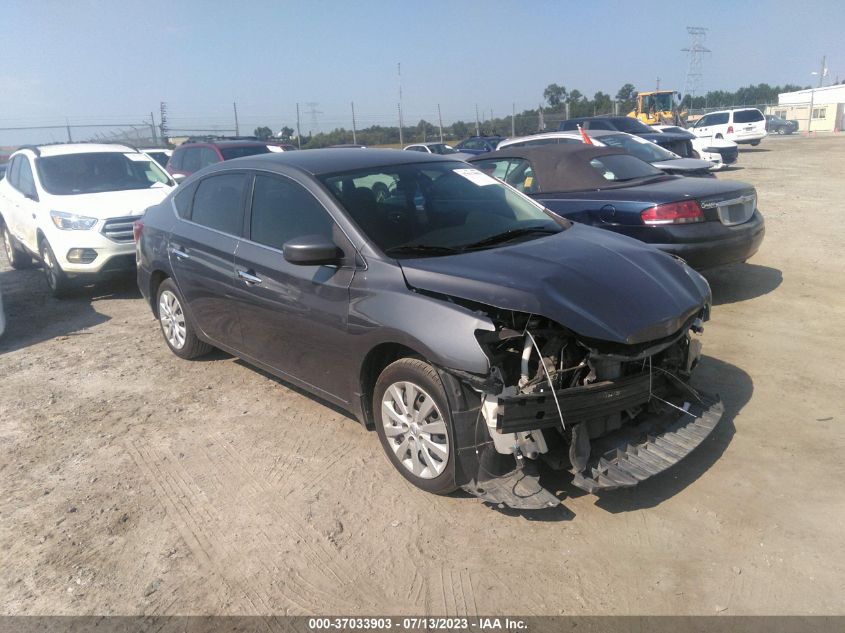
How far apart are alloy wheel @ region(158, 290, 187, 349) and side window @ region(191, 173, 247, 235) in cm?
85

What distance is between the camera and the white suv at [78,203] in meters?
8.19

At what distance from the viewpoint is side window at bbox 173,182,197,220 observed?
556cm

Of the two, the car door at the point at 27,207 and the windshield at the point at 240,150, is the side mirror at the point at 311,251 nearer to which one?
the car door at the point at 27,207

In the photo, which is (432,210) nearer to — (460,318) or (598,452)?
(460,318)

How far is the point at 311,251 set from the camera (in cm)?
382

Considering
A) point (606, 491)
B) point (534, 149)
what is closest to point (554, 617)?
point (606, 491)

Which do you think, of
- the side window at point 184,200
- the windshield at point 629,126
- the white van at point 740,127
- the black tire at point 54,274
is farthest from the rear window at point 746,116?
the side window at point 184,200

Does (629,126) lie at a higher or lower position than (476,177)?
higher

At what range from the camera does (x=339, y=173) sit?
4.39 metres

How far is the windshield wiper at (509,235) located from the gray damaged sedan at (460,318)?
1cm

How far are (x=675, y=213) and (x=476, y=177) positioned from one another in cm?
248

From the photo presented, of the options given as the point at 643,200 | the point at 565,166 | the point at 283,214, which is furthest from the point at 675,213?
the point at 283,214

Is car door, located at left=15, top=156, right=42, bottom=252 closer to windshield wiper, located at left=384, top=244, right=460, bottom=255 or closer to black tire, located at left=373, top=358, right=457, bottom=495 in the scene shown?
windshield wiper, located at left=384, top=244, right=460, bottom=255

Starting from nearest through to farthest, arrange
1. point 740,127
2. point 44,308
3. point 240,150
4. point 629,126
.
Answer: point 44,308
point 240,150
point 629,126
point 740,127
